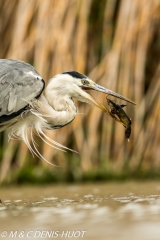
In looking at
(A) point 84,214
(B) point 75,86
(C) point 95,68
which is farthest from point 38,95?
(C) point 95,68

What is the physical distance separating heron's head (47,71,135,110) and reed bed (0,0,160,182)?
1.63 meters

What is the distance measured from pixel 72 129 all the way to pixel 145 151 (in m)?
0.81

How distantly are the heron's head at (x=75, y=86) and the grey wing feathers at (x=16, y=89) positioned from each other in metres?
0.14

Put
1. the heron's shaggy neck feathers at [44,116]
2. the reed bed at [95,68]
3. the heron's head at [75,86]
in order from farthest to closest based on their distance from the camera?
the reed bed at [95,68]
the heron's shaggy neck feathers at [44,116]
the heron's head at [75,86]

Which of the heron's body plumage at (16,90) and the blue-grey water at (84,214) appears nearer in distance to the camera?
the blue-grey water at (84,214)

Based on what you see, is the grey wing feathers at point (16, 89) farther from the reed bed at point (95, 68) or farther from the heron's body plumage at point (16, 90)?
the reed bed at point (95, 68)

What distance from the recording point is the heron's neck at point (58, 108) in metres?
5.46

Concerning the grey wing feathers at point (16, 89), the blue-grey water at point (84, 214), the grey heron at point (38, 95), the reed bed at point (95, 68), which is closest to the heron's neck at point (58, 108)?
the grey heron at point (38, 95)

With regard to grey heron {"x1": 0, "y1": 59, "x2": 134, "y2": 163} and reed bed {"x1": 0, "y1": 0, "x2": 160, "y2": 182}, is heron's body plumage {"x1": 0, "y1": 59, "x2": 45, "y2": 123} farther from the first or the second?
reed bed {"x1": 0, "y1": 0, "x2": 160, "y2": 182}

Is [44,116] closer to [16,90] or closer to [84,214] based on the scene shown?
[16,90]

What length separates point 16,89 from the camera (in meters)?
5.36

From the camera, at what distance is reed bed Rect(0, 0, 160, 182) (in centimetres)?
703

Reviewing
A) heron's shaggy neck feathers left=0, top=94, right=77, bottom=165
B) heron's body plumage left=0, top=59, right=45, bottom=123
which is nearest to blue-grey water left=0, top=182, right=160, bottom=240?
heron's shaggy neck feathers left=0, top=94, right=77, bottom=165

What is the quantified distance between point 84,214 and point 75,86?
4.47ft
